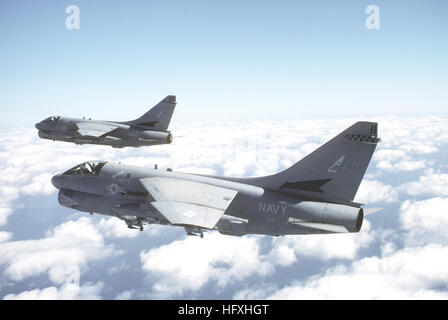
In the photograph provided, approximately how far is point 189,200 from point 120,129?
22216 mm

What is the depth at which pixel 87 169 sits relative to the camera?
54.1ft

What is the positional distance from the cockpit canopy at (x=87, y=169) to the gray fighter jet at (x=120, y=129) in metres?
14.6

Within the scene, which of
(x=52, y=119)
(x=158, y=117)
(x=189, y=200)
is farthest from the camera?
(x=52, y=119)

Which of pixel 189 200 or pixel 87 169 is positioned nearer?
pixel 189 200

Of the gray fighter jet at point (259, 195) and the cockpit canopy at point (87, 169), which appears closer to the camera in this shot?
the gray fighter jet at point (259, 195)

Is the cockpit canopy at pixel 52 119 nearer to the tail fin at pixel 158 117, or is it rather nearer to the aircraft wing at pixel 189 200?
the tail fin at pixel 158 117

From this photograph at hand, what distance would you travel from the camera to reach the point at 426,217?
177 metres

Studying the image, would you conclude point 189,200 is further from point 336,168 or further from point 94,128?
point 94,128

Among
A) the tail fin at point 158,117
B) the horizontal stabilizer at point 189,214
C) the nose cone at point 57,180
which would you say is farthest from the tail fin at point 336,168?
the tail fin at point 158,117

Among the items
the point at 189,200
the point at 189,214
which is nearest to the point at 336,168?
the point at 189,200

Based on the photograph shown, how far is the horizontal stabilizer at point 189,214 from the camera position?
10430 millimetres

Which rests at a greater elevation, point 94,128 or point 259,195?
point 94,128
